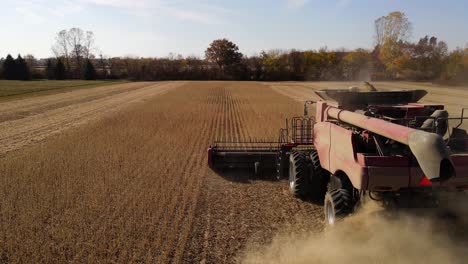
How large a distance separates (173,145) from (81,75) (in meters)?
84.9

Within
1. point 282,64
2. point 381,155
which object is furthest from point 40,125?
point 282,64

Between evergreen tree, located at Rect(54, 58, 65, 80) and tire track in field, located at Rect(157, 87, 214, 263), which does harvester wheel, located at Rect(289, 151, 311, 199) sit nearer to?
tire track in field, located at Rect(157, 87, 214, 263)

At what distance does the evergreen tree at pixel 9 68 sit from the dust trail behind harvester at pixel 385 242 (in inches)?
3615

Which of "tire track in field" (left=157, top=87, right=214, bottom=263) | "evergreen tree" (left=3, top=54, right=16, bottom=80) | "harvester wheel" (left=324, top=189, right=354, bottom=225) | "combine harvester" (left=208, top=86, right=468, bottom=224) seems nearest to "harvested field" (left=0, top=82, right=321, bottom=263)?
"tire track in field" (left=157, top=87, right=214, bottom=263)

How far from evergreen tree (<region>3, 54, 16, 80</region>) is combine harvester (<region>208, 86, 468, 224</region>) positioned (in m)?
90.0

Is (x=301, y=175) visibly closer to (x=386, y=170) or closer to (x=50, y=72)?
→ (x=386, y=170)

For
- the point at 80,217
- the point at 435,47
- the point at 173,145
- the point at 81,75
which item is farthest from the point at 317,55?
the point at 80,217

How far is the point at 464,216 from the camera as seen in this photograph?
5.74 metres

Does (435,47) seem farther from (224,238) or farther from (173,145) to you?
(224,238)

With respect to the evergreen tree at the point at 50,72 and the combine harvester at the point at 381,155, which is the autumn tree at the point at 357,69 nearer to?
the combine harvester at the point at 381,155

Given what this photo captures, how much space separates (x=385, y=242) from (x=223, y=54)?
97389mm

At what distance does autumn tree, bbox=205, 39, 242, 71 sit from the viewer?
97.4m

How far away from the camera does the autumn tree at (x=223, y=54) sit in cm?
9738

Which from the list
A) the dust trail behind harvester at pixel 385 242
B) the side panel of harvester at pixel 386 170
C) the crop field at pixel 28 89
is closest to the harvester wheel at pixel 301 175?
the dust trail behind harvester at pixel 385 242
